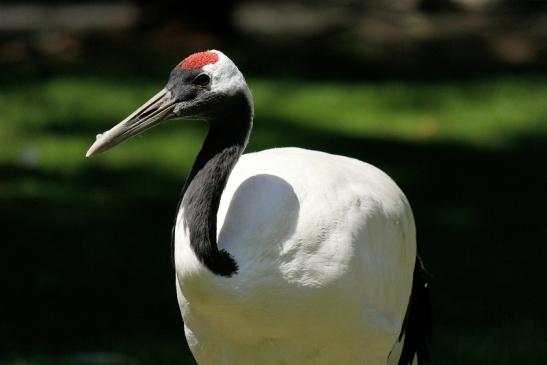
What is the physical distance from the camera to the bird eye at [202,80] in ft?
12.4

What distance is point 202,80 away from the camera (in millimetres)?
3803

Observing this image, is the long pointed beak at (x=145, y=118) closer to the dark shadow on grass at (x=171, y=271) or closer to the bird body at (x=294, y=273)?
the bird body at (x=294, y=273)

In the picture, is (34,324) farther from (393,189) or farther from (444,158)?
(444,158)

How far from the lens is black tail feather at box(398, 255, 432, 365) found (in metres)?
4.70

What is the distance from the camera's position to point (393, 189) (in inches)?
172

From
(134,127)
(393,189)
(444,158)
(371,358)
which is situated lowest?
(444,158)

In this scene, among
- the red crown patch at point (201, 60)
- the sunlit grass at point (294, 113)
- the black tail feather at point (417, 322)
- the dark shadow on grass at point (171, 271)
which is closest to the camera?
the red crown patch at point (201, 60)

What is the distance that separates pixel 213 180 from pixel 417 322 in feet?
4.49

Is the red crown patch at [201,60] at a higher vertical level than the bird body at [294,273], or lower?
higher

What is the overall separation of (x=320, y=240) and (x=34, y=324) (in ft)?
7.38

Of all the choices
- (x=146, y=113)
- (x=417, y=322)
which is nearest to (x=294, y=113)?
(x=417, y=322)

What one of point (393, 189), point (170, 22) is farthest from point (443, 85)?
point (393, 189)

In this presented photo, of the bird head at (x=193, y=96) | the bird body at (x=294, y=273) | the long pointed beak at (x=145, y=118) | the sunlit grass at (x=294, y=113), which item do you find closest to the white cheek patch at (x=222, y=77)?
the bird head at (x=193, y=96)

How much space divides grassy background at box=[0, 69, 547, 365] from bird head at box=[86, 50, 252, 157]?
1660 millimetres
